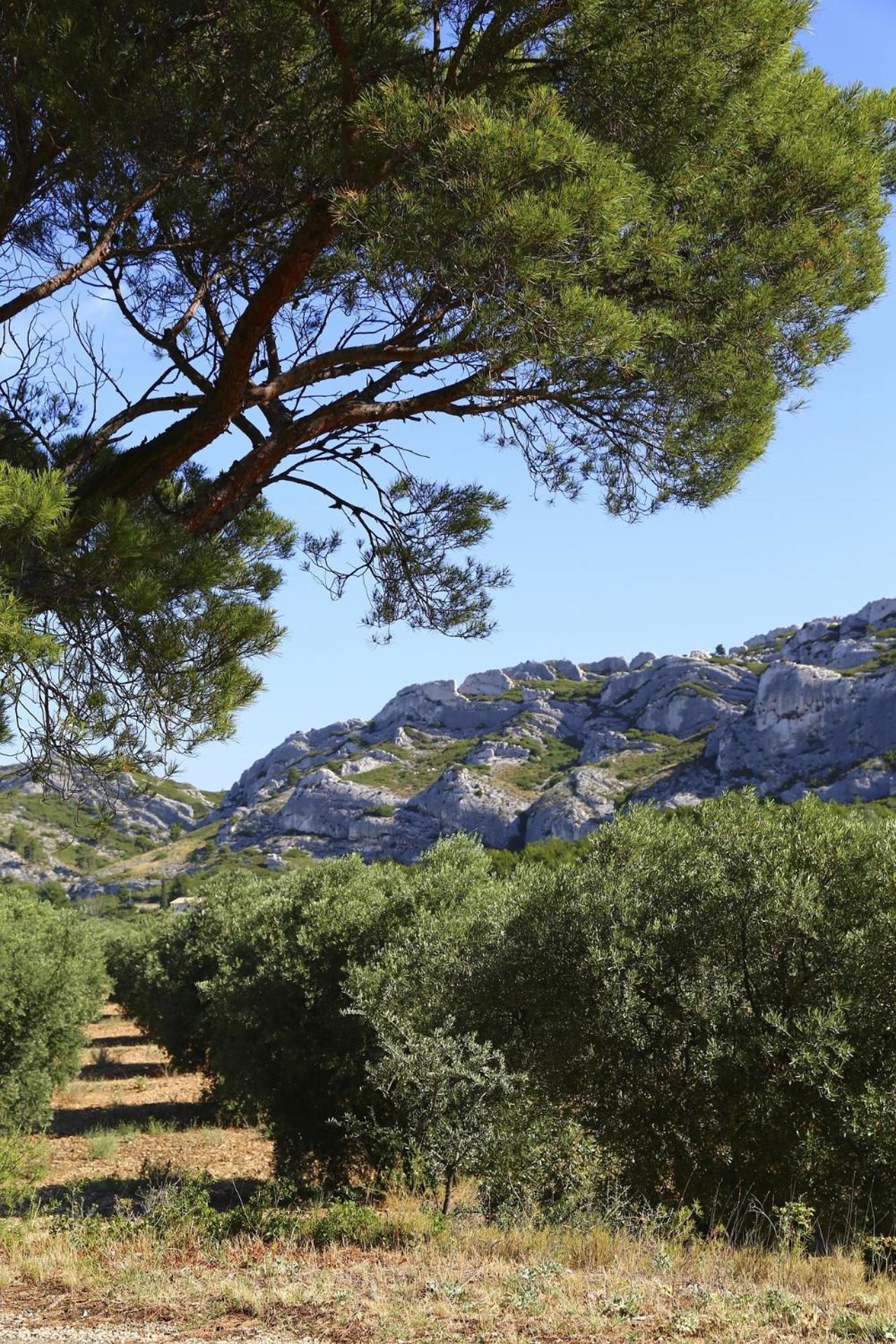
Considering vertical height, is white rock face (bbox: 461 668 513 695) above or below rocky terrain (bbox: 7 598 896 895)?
above

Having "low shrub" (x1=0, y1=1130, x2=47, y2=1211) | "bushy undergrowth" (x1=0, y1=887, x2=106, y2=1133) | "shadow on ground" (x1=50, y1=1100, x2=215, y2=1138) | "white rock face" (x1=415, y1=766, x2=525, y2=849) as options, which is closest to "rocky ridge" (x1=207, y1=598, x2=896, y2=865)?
"white rock face" (x1=415, y1=766, x2=525, y2=849)

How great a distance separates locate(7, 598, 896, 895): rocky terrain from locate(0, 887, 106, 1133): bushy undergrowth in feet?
172

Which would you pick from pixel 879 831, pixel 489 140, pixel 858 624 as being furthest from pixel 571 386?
pixel 858 624

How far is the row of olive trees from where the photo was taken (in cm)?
696

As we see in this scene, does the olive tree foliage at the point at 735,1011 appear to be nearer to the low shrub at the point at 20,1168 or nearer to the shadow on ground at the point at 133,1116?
the low shrub at the point at 20,1168

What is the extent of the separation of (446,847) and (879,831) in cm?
627

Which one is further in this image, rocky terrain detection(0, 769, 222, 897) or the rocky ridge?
rocky terrain detection(0, 769, 222, 897)

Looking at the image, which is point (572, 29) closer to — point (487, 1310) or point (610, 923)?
point (610, 923)

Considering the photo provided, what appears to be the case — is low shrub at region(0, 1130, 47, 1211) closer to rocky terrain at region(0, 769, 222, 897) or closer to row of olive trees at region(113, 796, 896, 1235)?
row of olive trees at region(113, 796, 896, 1235)

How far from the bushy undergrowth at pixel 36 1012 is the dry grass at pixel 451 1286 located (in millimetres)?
10298

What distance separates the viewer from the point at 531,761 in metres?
108

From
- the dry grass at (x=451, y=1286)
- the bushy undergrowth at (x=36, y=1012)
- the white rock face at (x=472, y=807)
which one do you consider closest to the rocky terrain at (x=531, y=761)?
the white rock face at (x=472, y=807)

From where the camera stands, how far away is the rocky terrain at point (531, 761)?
8494cm

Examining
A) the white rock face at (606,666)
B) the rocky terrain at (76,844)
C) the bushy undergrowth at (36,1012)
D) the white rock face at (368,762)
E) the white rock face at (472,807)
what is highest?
the white rock face at (606,666)
